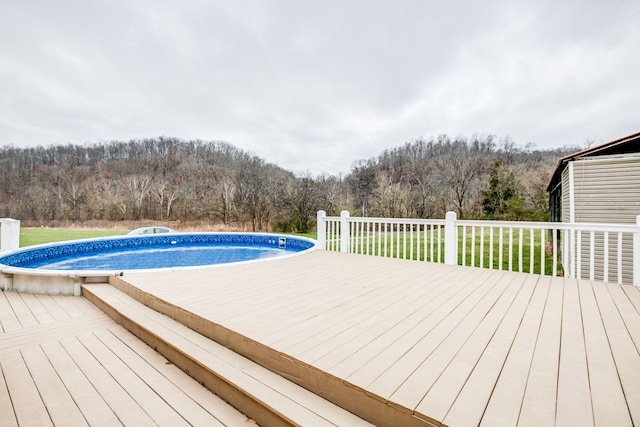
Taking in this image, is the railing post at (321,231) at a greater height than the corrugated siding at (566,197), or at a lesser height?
lesser

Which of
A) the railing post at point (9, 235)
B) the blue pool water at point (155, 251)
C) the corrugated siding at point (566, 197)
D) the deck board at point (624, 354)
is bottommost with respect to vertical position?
the blue pool water at point (155, 251)

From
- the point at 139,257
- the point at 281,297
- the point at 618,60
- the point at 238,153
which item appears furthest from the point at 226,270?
the point at 238,153

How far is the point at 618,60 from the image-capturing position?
894 cm

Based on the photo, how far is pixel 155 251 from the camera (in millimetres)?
9617

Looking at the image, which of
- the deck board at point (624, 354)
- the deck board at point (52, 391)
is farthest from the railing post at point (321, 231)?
the deck board at point (52, 391)

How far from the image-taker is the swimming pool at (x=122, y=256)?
13.1ft

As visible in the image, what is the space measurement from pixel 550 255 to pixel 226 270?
10739 mm

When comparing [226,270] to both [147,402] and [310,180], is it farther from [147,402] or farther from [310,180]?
[310,180]

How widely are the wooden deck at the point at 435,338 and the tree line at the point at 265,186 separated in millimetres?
12131

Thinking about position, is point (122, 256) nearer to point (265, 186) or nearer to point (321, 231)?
point (321, 231)

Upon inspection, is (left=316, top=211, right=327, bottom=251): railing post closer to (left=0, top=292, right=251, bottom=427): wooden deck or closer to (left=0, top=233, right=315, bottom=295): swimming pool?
(left=0, top=233, right=315, bottom=295): swimming pool

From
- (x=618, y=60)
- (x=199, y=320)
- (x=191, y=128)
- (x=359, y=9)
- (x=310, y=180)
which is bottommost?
(x=199, y=320)

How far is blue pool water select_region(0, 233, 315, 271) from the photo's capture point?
7246mm

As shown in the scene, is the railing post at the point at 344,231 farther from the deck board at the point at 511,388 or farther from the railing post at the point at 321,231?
the deck board at the point at 511,388
